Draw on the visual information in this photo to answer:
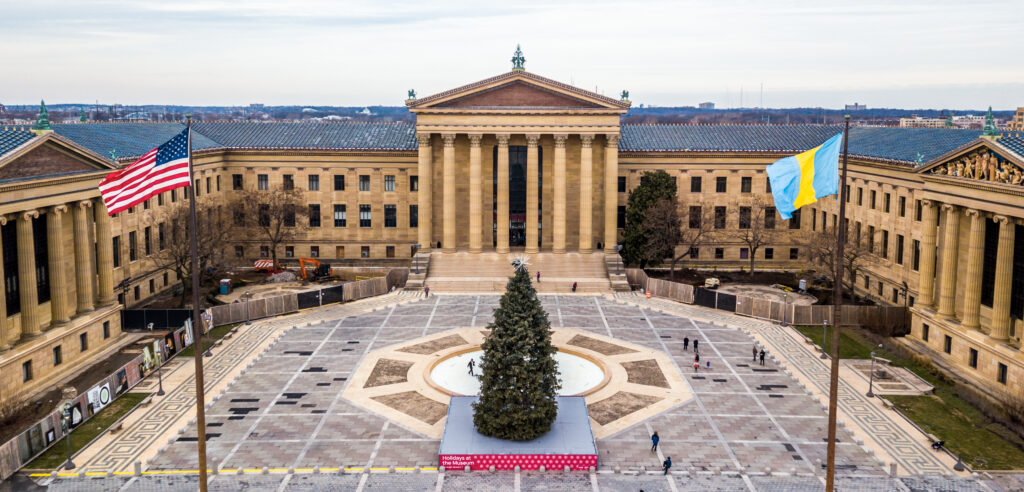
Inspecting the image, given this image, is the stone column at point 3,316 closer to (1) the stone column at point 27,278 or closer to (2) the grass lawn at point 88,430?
(1) the stone column at point 27,278

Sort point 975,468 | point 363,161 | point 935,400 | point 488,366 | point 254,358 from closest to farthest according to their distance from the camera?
point 975,468 < point 488,366 < point 935,400 < point 254,358 < point 363,161

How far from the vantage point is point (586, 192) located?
269 ft

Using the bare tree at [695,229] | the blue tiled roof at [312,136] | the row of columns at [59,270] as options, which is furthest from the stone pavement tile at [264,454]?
the blue tiled roof at [312,136]

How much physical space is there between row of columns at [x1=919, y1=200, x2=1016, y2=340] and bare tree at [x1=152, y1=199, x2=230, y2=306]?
58.5m

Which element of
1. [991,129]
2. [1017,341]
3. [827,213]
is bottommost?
[1017,341]

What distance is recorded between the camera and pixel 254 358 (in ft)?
Answer: 176

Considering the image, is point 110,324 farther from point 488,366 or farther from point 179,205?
point 488,366

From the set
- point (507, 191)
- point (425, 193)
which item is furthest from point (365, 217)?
point (507, 191)

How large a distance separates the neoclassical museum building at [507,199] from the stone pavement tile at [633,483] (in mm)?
25666

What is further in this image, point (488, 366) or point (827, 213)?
point (827, 213)

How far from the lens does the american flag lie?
32.2m

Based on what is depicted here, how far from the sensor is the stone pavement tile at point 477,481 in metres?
34.9

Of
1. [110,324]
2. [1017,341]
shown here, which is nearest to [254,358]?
[110,324]

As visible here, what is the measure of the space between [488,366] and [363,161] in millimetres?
53645
